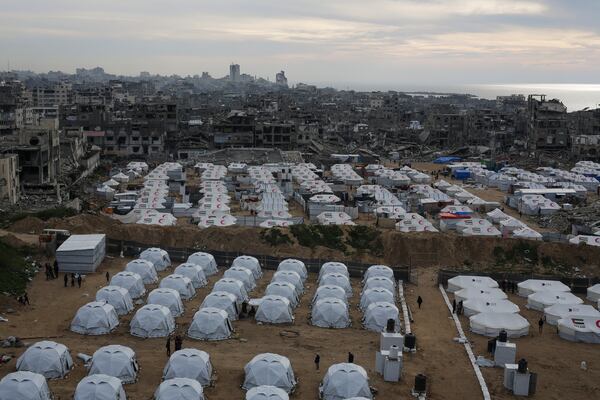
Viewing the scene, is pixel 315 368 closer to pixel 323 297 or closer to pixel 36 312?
pixel 323 297

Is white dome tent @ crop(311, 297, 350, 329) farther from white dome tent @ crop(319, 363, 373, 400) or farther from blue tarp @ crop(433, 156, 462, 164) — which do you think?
blue tarp @ crop(433, 156, 462, 164)

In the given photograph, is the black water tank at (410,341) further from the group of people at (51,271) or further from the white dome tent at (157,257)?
the group of people at (51,271)

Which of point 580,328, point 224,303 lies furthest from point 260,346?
point 580,328

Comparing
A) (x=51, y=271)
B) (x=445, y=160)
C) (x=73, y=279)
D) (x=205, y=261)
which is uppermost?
(x=445, y=160)

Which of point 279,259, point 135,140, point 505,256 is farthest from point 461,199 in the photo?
point 135,140

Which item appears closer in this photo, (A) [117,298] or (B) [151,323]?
(B) [151,323]

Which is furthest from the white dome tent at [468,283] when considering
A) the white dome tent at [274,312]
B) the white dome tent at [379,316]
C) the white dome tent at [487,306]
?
the white dome tent at [274,312]

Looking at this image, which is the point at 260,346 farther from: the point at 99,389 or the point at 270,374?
the point at 99,389
